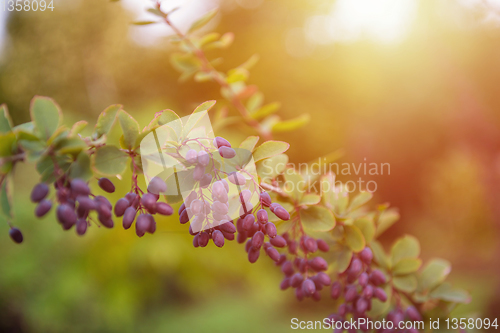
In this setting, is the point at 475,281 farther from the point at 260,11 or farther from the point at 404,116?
the point at 260,11

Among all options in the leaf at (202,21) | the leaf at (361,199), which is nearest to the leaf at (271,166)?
the leaf at (361,199)

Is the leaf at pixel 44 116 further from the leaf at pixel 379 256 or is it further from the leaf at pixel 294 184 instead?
the leaf at pixel 379 256

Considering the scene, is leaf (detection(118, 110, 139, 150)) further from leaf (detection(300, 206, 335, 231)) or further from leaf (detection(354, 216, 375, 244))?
leaf (detection(354, 216, 375, 244))

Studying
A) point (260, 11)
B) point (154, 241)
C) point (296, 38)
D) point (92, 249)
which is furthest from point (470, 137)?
point (92, 249)

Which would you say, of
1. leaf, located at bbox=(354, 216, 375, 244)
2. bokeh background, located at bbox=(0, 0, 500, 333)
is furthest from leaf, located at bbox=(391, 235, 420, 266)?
bokeh background, located at bbox=(0, 0, 500, 333)

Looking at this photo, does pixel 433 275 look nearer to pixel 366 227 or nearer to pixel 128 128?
pixel 366 227

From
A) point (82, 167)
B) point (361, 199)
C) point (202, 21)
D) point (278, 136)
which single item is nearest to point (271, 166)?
point (361, 199)
